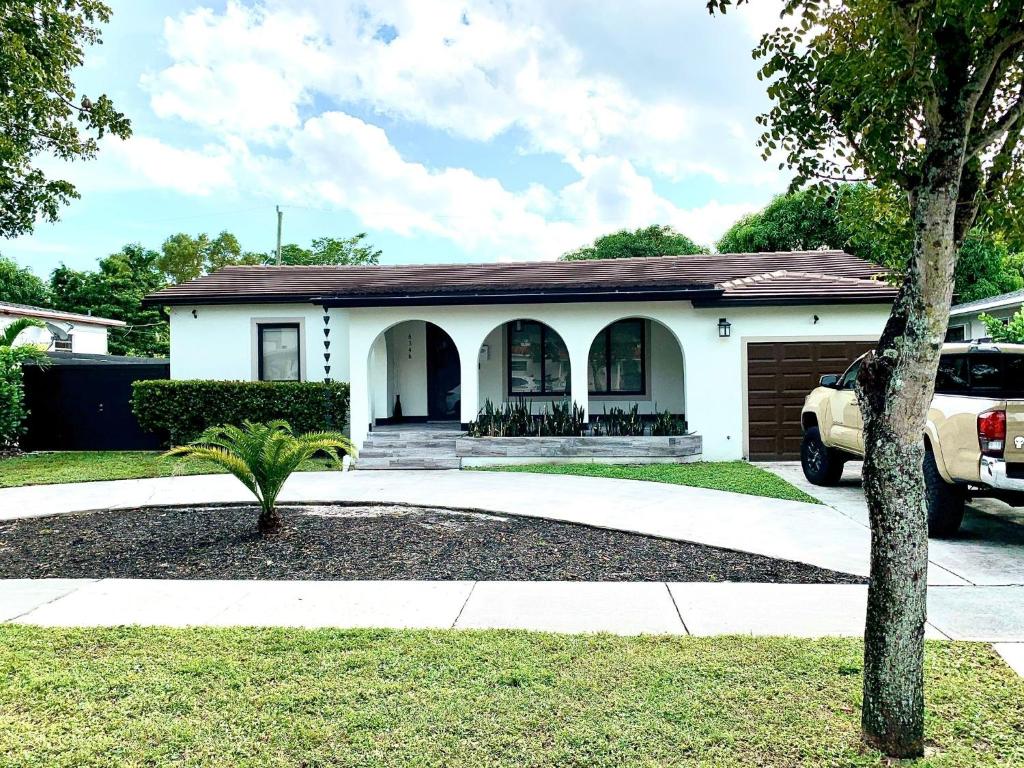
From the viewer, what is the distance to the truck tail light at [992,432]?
5.79 meters

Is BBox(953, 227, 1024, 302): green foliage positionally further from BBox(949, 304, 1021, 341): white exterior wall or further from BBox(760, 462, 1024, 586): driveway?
BBox(760, 462, 1024, 586): driveway

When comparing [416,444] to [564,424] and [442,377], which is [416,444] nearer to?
[564,424]

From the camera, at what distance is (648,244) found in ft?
126

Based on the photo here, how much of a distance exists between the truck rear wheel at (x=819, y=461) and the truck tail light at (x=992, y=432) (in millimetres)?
3517

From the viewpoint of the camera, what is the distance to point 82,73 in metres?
12.5

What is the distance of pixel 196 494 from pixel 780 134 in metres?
8.99

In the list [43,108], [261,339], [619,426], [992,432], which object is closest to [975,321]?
[619,426]

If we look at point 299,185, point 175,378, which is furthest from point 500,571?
point 299,185

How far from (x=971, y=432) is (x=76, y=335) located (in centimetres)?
2737

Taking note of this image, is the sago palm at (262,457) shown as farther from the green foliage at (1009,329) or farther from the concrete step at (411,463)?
the green foliage at (1009,329)

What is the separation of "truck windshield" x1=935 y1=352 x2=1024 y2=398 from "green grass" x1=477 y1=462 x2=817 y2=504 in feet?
7.47

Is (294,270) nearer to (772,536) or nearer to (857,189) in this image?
(772,536)

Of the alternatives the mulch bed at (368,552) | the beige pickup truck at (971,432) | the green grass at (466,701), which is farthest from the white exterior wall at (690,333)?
the green grass at (466,701)

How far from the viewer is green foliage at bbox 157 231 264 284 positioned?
40750 millimetres
